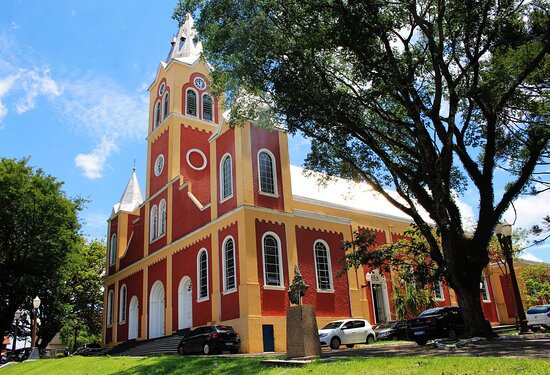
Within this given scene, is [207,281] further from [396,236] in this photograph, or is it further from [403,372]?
[403,372]

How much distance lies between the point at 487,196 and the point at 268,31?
8645 mm

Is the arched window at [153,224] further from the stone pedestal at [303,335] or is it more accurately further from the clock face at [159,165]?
the stone pedestal at [303,335]

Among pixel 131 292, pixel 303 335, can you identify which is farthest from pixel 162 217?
pixel 303 335

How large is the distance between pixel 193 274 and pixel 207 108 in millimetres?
13300

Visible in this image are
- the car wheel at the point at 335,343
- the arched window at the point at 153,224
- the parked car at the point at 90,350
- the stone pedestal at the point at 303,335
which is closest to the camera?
the stone pedestal at the point at 303,335

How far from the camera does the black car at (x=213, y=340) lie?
18.9 m

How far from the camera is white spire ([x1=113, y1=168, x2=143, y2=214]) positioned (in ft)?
Answer: 119

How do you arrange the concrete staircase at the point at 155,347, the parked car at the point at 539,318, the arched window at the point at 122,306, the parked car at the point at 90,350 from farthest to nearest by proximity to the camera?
the arched window at the point at 122,306 → the parked car at the point at 90,350 → the concrete staircase at the point at 155,347 → the parked car at the point at 539,318

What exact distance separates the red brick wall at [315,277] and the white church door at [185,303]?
20.7 feet

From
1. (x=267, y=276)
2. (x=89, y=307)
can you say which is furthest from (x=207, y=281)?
(x=89, y=307)

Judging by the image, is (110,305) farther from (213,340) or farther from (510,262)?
(510,262)

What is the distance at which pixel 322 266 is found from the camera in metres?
24.7

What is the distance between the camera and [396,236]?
1236 inches

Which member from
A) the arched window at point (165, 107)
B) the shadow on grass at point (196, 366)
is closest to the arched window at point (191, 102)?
the arched window at point (165, 107)
